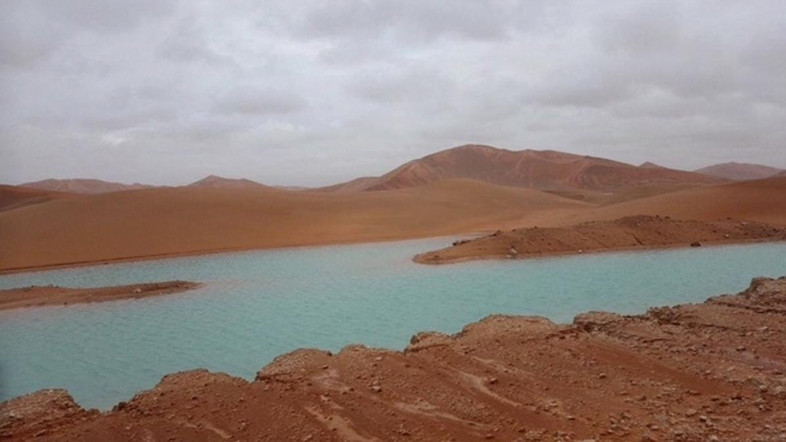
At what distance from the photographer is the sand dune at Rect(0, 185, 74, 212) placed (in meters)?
71.6

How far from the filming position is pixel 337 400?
6.38m

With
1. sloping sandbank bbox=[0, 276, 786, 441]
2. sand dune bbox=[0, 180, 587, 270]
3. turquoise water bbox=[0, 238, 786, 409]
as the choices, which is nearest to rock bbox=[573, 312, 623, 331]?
sloping sandbank bbox=[0, 276, 786, 441]

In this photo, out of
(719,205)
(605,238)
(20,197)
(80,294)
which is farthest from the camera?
(20,197)

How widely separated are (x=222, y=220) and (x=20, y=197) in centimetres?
5296

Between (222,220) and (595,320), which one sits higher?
(222,220)

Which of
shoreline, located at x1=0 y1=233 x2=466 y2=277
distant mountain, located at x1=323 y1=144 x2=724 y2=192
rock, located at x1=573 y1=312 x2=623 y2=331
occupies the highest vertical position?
distant mountain, located at x1=323 y1=144 x2=724 y2=192

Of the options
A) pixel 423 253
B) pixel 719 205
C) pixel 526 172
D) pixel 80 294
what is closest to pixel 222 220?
pixel 423 253

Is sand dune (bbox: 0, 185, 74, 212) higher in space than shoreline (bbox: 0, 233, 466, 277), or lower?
higher

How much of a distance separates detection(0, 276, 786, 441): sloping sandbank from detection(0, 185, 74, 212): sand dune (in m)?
75.9

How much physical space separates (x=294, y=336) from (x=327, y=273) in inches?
392

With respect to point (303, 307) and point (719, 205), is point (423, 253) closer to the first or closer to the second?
point (303, 307)

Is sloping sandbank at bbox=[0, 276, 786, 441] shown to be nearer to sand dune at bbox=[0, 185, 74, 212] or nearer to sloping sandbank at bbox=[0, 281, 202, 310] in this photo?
sloping sandbank at bbox=[0, 281, 202, 310]

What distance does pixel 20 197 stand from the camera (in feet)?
253

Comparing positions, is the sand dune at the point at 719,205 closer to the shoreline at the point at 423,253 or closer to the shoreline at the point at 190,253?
the shoreline at the point at 423,253
